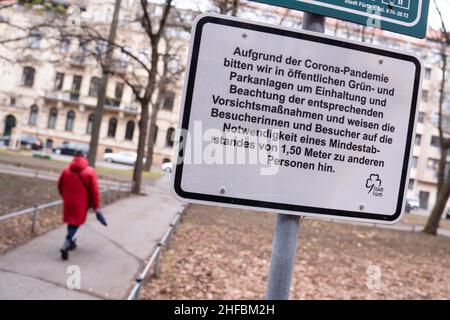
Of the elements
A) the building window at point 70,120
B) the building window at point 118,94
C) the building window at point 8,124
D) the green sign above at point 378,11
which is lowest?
the green sign above at point 378,11

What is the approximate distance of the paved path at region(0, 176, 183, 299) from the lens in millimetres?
4969

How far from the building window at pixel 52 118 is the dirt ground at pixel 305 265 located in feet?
101

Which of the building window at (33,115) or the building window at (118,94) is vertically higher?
the building window at (118,94)

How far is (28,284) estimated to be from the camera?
16.6 feet

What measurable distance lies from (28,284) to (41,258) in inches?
50.3

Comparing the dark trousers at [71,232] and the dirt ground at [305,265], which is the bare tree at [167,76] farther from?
the dark trousers at [71,232]

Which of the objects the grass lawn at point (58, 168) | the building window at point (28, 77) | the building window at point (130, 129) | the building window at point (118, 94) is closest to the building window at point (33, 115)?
the building window at point (28, 77)

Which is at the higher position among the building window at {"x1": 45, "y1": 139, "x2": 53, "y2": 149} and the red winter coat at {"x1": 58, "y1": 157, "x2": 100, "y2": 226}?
the building window at {"x1": 45, "y1": 139, "x2": 53, "y2": 149}

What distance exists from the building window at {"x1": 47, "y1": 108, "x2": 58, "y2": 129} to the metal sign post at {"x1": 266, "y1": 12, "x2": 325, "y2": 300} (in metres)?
41.0

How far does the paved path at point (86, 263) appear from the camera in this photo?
4.97 metres

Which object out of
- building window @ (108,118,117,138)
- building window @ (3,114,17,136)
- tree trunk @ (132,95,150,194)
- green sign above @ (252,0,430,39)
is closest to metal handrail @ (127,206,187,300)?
green sign above @ (252,0,430,39)

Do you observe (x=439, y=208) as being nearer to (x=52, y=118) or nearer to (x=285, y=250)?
(x=285, y=250)

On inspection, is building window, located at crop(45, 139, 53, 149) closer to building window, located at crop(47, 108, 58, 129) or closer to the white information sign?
building window, located at crop(47, 108, 58, 129)

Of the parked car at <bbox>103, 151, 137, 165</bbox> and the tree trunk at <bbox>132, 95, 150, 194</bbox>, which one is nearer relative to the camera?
the tree trunk at <bbox>132, 95, 150, 194</bbox>
